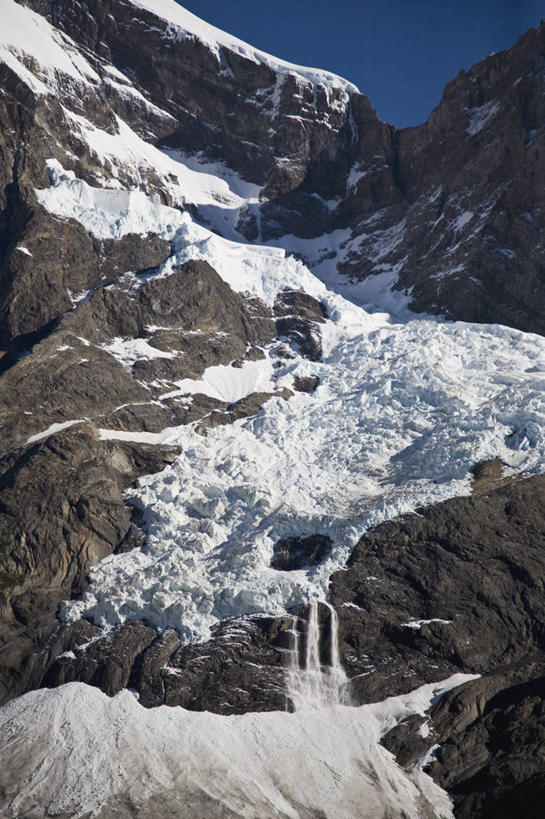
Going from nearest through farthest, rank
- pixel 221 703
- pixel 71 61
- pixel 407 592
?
pixel 221 703 → pixel 407 592 → pixel 71 61

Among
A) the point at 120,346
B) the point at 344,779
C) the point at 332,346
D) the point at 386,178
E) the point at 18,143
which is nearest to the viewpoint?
the point at 344,779

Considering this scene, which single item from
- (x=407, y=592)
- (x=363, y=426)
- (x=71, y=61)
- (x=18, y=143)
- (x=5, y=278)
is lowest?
(x=407, y=592)

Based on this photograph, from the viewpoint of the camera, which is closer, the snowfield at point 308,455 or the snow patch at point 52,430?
the snowfield at point 308,455

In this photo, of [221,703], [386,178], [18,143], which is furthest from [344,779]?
[386,178]

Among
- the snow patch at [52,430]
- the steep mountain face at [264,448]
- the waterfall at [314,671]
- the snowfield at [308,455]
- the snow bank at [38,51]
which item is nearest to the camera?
the steep mountain face at [264,448]

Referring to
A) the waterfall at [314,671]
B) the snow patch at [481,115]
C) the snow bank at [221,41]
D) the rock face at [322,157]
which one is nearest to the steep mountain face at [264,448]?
the waterfall at [314,671]

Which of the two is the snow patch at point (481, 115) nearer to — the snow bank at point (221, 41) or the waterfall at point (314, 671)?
the snow bank at point (221, 41)

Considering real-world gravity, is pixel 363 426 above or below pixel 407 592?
above

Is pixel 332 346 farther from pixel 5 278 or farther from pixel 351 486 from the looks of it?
pixel 5 278
